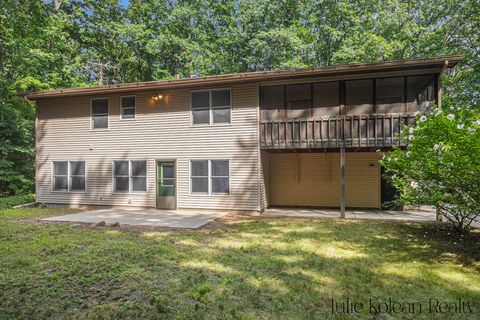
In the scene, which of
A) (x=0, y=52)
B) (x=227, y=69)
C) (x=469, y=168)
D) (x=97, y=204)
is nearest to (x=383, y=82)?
(x=469, y=168)

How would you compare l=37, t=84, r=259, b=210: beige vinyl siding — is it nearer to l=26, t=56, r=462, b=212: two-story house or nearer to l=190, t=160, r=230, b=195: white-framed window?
l=26, t=56, r=462, b=212: two-story house

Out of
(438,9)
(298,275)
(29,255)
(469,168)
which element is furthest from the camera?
(438,9)

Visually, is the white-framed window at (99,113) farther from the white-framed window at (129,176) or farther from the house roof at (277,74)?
the white-framed window at (129,176)

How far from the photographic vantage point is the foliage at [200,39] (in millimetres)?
17219

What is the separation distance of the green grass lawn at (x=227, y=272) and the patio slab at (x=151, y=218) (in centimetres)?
123

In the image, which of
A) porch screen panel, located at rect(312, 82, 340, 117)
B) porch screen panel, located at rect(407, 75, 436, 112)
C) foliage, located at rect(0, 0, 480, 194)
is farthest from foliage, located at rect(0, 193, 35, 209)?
porch screen panel, located at rect(407, 75, 436, 112)

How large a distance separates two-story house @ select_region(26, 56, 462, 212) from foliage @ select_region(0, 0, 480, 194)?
5888 mm

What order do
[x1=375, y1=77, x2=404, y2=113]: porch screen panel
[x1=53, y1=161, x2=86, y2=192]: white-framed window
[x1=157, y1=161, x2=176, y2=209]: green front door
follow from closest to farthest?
[x1=375, y1=77, x2=404, y2=113]: porch screen panel
[x1=157, y1=161, x2=176, y2=209]: green front door
[x1=53, y1=161, x2=86, y2=192]: white-framed window

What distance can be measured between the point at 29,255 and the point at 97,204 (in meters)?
7.37

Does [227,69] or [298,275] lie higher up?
[227,69]

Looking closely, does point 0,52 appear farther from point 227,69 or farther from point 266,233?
point 266,233

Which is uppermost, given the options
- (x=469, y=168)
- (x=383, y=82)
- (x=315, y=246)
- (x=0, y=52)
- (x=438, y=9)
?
(x=438, y=9)

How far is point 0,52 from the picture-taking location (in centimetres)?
1753

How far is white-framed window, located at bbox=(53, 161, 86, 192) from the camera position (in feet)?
41.8
